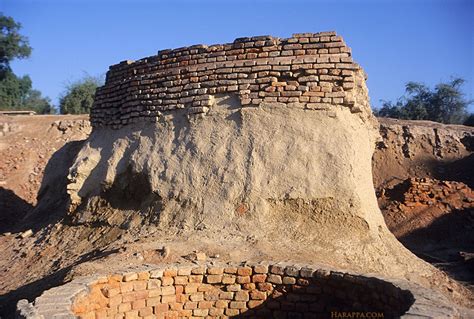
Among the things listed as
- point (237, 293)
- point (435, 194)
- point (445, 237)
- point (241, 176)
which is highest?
point (241, 176)

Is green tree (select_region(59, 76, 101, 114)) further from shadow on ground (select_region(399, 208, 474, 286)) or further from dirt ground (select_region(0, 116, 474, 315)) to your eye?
shadow on ground (select_region(399, 208, 474, 286))

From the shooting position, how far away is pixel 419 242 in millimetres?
11766

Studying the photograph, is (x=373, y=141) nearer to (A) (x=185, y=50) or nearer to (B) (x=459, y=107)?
(A) (x=185, y=50)

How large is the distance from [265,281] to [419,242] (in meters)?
7.99

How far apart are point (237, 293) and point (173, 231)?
146 centimetres

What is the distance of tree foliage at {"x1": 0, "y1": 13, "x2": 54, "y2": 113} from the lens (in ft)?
98.2

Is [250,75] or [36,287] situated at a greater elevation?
[250,75]

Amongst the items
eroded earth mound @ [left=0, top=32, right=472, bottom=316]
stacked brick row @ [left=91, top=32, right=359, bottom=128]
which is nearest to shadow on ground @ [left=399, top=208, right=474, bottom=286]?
eroded earth mound @ [left=0, top=32, right=472, bottom=316]

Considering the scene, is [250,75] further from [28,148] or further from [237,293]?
[28,148]

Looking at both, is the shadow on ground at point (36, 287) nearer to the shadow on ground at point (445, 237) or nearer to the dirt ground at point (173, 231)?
the dirt ground at point (173, 231)

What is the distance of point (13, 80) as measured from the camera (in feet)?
103

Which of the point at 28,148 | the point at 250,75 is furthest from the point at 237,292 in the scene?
the point at 28,148

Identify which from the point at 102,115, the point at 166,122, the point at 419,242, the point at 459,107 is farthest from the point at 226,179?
the point at 459,107

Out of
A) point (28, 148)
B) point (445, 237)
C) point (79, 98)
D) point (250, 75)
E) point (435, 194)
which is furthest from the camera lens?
point (79, 98)
